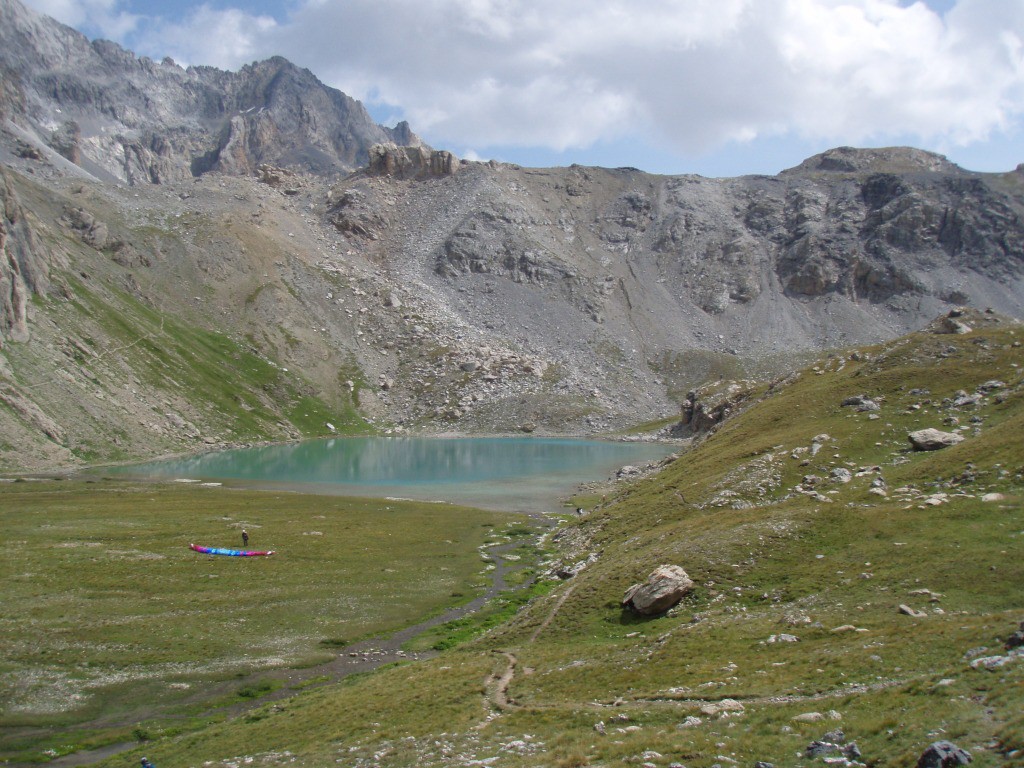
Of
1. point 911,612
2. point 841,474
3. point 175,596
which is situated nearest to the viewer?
point 911,612

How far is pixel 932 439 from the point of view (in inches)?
1731

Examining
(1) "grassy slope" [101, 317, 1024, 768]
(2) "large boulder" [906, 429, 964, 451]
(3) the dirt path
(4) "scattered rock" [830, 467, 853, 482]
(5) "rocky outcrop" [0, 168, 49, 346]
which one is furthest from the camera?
(5) "rocky outcrop" [0, 168, 49, 346]

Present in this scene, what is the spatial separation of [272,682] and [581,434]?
15380cm

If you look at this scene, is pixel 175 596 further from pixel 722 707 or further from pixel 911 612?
pixel 911 612

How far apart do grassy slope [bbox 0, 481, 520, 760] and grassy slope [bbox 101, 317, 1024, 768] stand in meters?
6.14

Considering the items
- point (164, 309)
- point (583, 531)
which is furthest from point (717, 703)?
point (164, 309)

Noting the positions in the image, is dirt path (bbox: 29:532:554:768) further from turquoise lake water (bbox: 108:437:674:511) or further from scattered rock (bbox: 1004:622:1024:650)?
turquoise lake water (bbox: 108:437:674:511)

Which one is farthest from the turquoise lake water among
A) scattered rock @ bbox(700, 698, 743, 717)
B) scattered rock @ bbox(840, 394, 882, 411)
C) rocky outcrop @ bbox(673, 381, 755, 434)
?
scattered rock @ bbox(700, 698, 743, 717)

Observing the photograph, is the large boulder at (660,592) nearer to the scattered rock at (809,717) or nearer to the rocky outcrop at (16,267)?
the scattered rock at (809,717)

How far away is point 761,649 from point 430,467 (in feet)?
Answer: 338

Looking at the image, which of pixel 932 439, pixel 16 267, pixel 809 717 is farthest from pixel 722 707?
pixel 16 267

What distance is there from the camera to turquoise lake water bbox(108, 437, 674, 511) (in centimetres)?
9562

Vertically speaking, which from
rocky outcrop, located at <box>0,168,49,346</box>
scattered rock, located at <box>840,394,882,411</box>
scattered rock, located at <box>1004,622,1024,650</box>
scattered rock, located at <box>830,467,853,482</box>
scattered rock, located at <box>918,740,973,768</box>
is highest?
rocky outcrop, located at <box>0,168,49,346</box>

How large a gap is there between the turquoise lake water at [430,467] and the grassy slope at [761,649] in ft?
148
